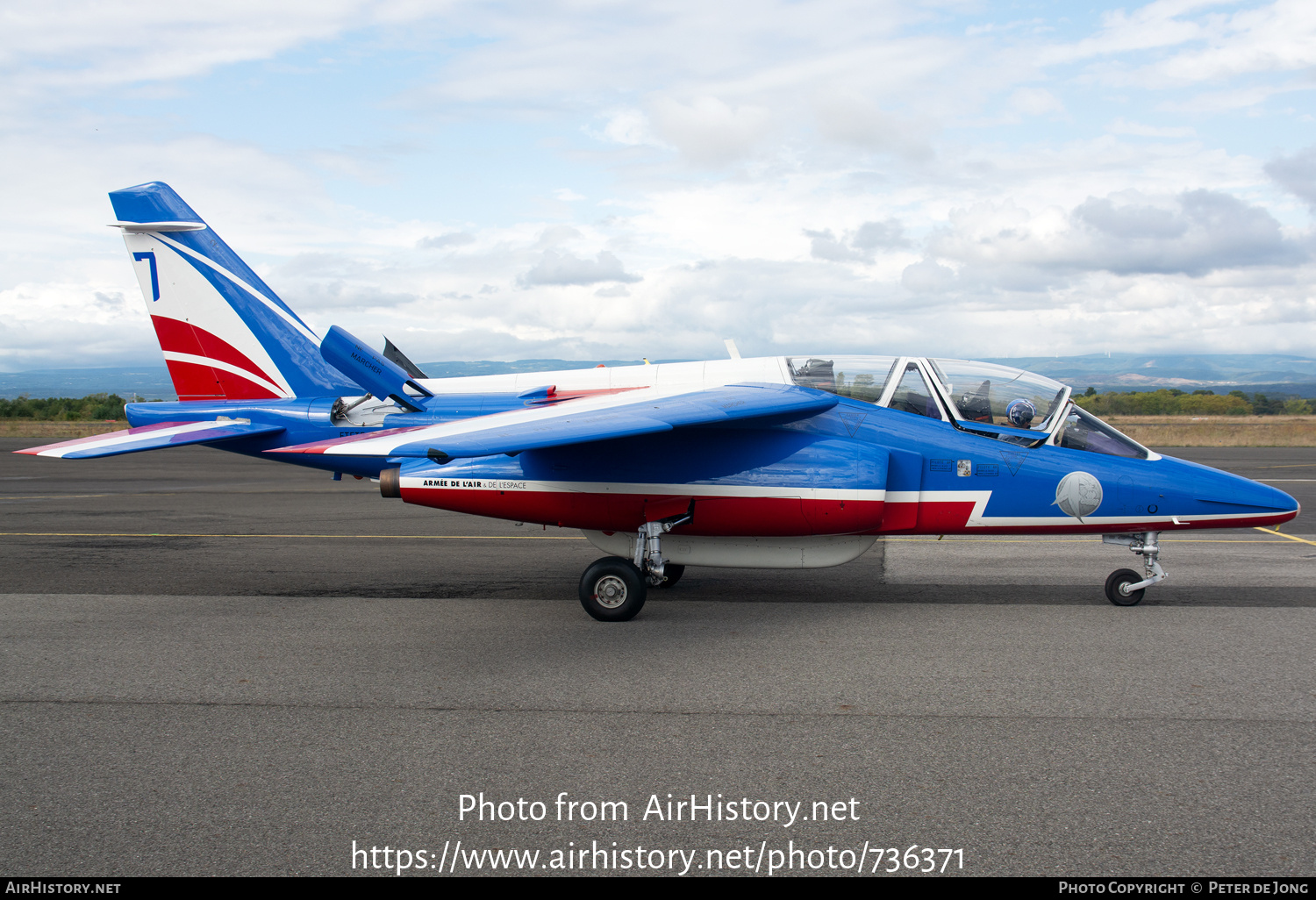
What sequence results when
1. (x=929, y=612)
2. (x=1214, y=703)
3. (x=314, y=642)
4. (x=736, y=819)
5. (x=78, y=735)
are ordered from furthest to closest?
(x=929, y=612) → (x=314, y=642) → (x=1214, y=703) → (x=78, y=735) → (x=736, y=819)

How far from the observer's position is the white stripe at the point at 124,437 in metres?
8.65

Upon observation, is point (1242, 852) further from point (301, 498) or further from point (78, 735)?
point (301, 498)

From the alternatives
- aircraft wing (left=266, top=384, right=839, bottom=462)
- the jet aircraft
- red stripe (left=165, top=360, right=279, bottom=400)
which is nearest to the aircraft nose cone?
the jet aircraft

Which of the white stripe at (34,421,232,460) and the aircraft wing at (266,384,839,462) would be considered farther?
the white stripe at (34,421,232,460)

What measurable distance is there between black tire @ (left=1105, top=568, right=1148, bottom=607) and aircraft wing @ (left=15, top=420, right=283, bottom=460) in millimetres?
9427

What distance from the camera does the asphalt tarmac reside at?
379 centimetres

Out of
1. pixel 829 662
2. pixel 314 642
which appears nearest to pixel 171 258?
pixel 314 642

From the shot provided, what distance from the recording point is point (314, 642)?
708cm

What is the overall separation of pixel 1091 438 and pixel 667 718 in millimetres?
5454

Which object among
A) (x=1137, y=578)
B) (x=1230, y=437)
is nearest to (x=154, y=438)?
(x=1137, y=578)

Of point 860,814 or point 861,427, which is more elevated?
point 861,427

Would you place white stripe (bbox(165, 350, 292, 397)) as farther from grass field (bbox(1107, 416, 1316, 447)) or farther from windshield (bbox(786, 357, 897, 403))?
grass field (bbox(1107, 416, 1316, 447))

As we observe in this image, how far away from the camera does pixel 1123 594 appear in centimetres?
824

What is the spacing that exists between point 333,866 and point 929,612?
5.93m
